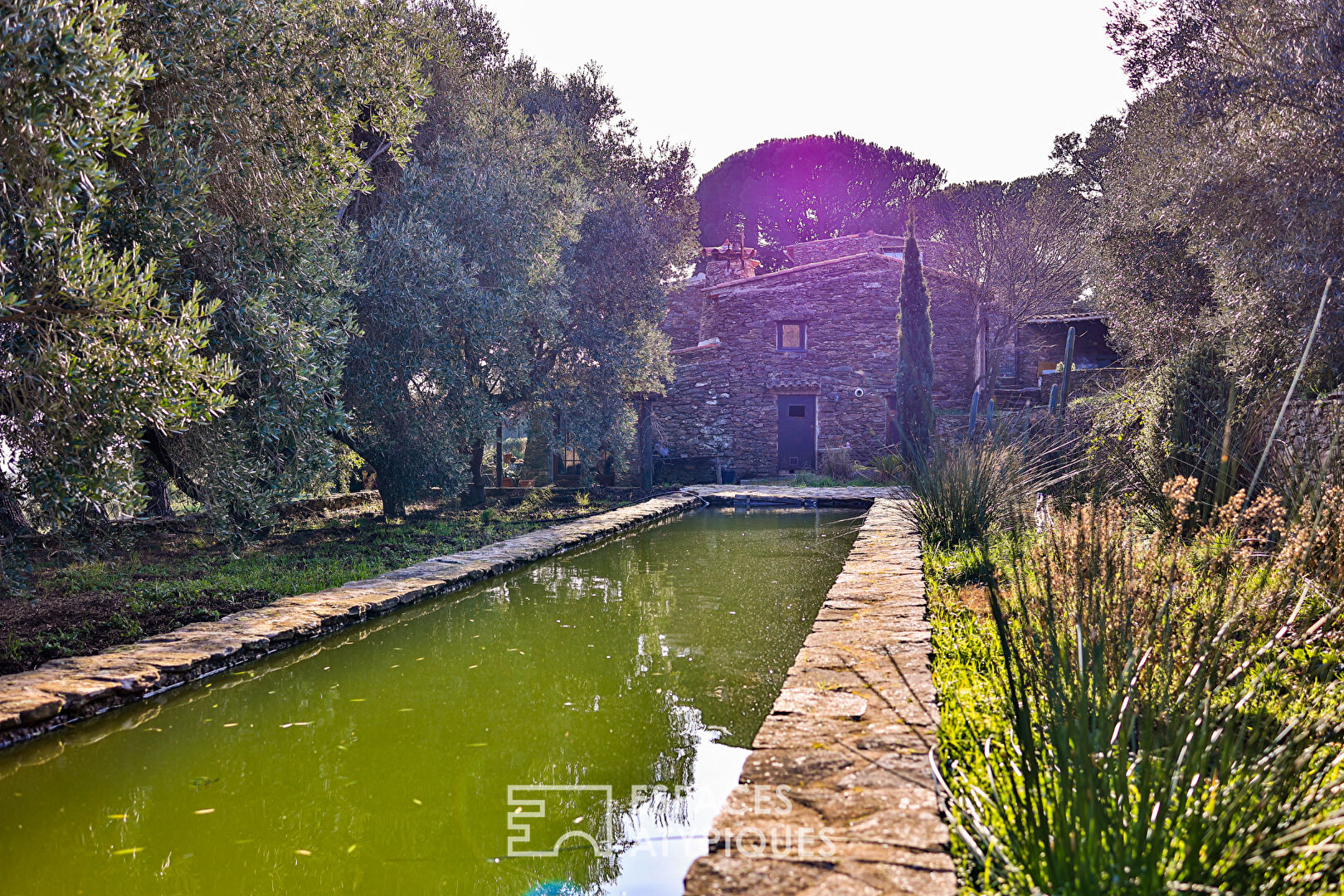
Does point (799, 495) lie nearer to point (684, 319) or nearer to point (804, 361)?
point (804, 361)

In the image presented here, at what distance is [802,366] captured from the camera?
20.1m

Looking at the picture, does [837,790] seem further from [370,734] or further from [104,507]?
[104,507]

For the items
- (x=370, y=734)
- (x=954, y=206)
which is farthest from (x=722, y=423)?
(x=370, y=734)

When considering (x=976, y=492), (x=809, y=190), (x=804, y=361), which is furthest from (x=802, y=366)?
(x=809, y=190)

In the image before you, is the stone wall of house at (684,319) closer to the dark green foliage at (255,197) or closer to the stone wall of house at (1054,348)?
the stone wall of house at (1054,348)

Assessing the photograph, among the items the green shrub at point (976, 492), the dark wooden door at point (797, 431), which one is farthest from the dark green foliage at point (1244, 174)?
the dark wooden door at point (797, 431)

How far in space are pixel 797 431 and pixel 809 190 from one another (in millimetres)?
16541

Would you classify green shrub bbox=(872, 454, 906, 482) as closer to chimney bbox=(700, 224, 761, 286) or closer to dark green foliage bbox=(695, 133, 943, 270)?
chimney bbox=(700, 224, 761, 286)

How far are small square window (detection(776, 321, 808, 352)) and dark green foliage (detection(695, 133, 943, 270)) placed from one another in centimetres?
1145

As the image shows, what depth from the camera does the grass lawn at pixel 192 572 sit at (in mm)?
5141

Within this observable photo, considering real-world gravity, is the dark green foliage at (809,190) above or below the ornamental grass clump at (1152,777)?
above

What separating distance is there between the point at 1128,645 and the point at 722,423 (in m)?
17.6

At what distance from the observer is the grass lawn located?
5141mm

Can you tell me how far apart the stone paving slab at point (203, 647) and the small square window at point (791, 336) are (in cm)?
1362
